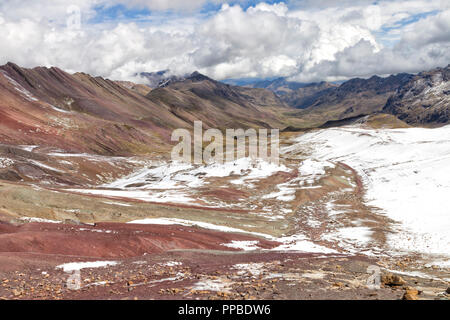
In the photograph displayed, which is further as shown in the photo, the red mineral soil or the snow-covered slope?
the snow-covered slope

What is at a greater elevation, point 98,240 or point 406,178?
point 406,178

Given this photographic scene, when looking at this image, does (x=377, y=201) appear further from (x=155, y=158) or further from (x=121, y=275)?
(x=155, y=158)

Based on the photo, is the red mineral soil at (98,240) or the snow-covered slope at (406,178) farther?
the snow-covered slope at (406,178)

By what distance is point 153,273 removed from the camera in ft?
68.9

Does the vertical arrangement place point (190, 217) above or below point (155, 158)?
below

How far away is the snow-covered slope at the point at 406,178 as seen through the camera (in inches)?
1667

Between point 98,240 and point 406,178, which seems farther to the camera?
point 406,178

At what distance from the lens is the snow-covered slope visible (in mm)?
42344

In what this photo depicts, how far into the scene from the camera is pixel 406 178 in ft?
286
